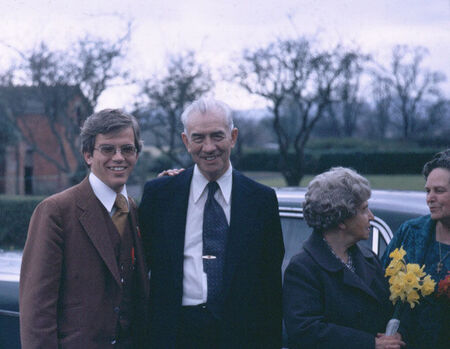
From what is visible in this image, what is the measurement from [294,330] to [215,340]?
0.39 m

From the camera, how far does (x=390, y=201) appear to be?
3.20m

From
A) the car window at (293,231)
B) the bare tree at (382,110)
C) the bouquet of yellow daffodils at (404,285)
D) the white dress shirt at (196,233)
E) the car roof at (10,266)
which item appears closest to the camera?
the bouquet of yellow daffodils at (404,285)

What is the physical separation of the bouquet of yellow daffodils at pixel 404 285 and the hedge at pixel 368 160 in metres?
27.6

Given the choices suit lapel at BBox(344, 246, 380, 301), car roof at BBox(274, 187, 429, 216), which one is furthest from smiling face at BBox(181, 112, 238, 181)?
car roof at BBox(274, 187, 429, 216)

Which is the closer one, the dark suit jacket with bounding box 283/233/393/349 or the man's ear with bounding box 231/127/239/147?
the dark suit jacket with bounding box 283/233/393/349

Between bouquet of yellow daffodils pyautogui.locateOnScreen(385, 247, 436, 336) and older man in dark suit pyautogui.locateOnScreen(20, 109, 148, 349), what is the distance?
44.7 inches

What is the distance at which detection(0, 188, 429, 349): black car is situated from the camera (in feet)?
9.98

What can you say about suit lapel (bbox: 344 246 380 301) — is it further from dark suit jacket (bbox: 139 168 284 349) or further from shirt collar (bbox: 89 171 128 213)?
shirt collar (bbox: 89 171 128 213)

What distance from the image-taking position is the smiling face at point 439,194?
2.48m

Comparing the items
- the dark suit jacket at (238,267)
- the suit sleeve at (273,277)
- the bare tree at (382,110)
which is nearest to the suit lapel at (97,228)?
the dark suit jacket at (238,267)

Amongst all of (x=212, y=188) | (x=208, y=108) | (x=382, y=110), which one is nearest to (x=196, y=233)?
(x=212, y=188)

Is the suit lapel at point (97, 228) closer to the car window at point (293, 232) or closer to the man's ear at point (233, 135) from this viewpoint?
the man's ear at point (233, 135)

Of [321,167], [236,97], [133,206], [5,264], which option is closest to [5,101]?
[236,97]

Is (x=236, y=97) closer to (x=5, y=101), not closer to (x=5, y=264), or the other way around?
(x=5, y=101)
